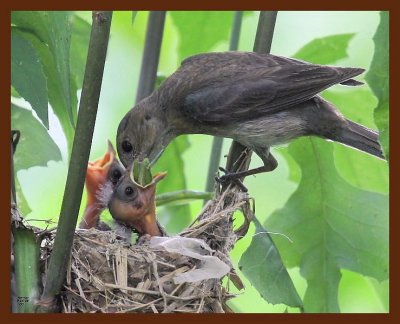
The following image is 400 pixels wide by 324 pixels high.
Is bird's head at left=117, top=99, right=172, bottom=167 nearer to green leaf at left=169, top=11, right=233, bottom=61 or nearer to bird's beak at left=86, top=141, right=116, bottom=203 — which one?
bird's beak at left=86, top=141, right=116, bottom=203

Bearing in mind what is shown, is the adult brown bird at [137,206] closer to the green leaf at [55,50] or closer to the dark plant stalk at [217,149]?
the dark plant stalk at [217,149]

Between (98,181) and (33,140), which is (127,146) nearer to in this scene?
(98,181)

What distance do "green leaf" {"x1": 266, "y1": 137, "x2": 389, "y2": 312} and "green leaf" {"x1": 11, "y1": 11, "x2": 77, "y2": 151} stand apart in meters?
1.07

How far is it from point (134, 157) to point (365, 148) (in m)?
1.15

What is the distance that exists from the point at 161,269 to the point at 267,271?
39 centimetres

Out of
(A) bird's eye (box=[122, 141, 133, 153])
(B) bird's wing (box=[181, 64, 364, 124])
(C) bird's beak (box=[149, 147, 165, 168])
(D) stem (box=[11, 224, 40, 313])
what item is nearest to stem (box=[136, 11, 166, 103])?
(B) bird's wing (box=[181, 64, 364, 124])

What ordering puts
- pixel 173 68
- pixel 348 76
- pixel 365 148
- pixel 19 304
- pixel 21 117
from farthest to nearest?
pixel 173 68 < pixel 365 148 < pixel 348 76 < pixel 21 117 < pixel 19 304

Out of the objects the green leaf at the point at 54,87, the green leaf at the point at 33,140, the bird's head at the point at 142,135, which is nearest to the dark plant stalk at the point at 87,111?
the green leaf at the point at 54,87

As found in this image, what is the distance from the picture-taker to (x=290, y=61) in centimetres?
346

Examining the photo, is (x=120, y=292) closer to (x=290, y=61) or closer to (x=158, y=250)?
(x=158, y=250)

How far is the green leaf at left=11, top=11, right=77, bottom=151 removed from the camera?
2363 millimetres

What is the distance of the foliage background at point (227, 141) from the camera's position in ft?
10.8

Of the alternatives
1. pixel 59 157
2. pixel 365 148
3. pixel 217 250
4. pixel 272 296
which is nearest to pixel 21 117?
pixel 59 157

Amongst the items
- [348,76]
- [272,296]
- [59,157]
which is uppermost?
[348,76]
